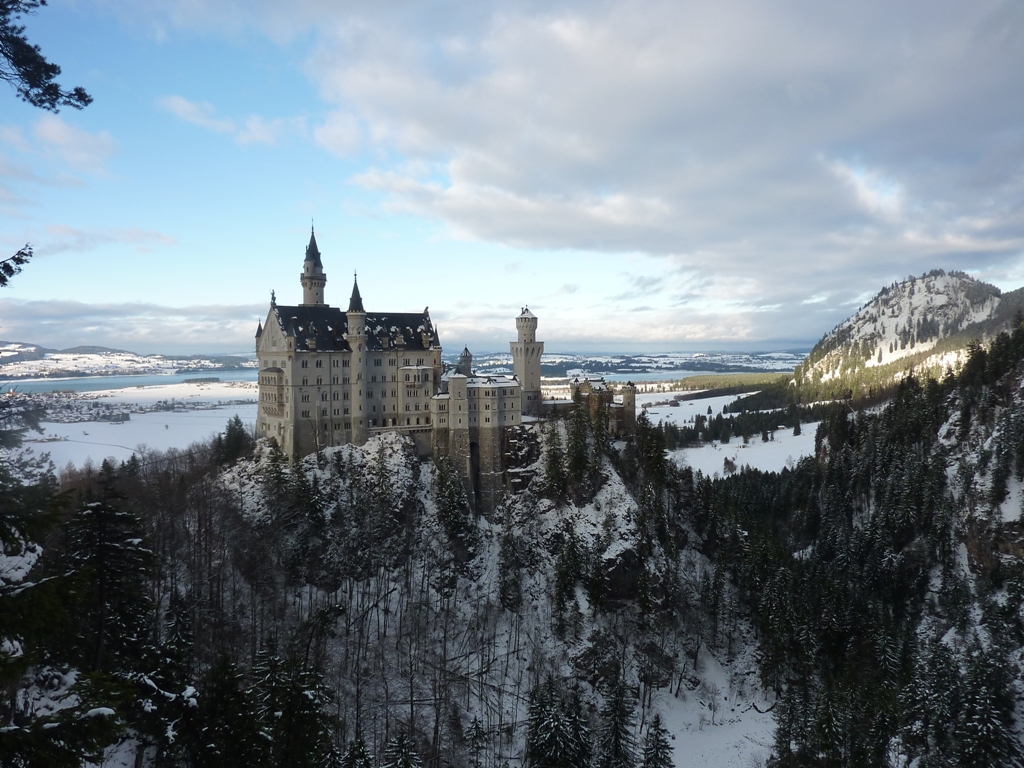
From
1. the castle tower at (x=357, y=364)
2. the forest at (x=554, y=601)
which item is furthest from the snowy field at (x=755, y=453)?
the castle tower at (x=357, y=364)

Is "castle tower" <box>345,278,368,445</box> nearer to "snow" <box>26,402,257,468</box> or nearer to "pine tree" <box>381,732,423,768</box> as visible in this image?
"snow" <box>26,402,257,468</box>

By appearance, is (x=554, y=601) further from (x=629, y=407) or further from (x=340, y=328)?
(x=340, y=328)

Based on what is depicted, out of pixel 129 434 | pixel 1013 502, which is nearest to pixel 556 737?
pixel 129 434

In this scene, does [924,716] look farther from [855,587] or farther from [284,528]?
[284,528]

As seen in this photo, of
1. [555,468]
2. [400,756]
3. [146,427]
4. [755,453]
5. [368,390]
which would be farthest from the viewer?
[755,453]

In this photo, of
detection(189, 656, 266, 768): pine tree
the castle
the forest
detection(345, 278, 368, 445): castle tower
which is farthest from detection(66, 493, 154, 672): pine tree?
detection(345, 278, 368, 445): castle tower

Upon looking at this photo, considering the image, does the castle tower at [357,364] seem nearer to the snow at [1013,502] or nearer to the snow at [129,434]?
the snow at [129,434]
